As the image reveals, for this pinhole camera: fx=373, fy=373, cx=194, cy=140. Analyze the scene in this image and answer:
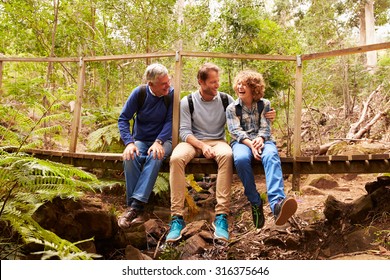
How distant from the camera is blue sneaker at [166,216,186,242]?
10.5ft

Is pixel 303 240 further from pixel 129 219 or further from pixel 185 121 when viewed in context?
pixel 129 219

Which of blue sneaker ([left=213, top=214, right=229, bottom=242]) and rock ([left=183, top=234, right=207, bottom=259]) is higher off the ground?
blue sneaker ([left=213, top=214, right=229, bottom=242])

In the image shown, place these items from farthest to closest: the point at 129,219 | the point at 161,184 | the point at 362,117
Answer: the point at 362,117
the point at 161,184
the point at 129,219

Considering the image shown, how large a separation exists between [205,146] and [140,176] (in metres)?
0.69

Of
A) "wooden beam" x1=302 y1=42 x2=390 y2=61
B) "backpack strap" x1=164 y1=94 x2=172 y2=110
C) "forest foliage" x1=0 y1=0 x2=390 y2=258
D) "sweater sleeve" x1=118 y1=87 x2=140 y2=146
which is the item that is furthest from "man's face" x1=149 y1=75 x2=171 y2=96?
"forest foliage" x1=0 y1=0 x2=390 y2=258

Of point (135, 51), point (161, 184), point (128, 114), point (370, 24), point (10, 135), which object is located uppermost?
point (370, 24)

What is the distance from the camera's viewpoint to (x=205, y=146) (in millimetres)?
3564

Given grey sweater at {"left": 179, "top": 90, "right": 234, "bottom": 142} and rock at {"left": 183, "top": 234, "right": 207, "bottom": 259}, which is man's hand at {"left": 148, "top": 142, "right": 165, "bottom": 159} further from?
rock at {"left": 183, "top": 234, "right": 207, "bottom": 259}

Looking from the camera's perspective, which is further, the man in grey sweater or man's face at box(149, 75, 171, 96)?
man's face at box(149, 75, 171, 96)

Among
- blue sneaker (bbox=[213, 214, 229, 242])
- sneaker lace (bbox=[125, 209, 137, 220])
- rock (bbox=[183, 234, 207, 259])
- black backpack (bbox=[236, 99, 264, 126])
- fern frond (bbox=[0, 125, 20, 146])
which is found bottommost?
rock (bbox=[183, 234, 207, 259])

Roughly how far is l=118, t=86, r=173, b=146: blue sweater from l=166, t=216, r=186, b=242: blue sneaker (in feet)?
2.84

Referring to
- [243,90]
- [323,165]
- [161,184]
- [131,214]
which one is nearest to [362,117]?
[323,165]
